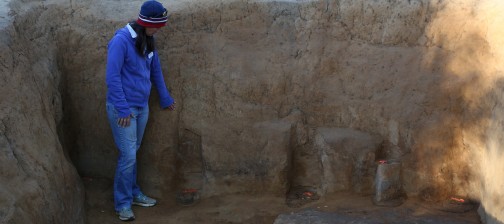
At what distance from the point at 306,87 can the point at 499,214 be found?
70.2 inches

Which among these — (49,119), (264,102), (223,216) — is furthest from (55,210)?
(264,102)

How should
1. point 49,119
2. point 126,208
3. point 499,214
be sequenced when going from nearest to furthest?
point 499,214 < point 49,119 < point 126,208

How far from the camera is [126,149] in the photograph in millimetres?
4668

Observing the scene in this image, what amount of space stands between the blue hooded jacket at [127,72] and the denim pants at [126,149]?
3.9 inches

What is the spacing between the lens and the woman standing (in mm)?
4356

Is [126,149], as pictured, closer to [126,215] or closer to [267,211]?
[126,215]

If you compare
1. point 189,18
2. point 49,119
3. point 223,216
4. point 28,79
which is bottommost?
point 223,216

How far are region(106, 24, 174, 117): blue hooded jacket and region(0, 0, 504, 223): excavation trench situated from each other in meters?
0.38

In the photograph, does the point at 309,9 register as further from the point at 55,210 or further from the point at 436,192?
the point at 55,210

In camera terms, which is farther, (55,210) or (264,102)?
(264,102)

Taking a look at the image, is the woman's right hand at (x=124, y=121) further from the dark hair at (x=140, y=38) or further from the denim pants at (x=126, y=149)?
the dark hair at (x=140, y=38)

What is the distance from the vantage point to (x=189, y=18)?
4.99 meters

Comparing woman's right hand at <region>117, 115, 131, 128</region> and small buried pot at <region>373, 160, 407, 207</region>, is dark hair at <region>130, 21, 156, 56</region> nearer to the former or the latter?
woman's right hand at <region>117, 115, 131, 128</region>

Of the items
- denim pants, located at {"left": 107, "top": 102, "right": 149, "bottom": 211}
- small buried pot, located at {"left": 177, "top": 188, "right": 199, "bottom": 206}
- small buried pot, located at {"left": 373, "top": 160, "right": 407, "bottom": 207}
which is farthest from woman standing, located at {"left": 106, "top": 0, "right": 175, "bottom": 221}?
small buried pot, located at {"left": 373, "top": 160, "right": 407, "bottom": 207}
